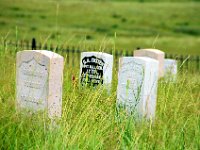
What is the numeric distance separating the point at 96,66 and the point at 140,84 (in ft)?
5.02

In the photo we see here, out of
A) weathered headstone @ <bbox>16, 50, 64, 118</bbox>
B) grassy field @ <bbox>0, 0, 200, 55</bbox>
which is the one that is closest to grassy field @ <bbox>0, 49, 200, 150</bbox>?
weathered headstone @ <bbox>16, 50, 64, 118</bbox>

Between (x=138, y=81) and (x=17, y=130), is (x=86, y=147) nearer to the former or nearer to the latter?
(x=17, y=130)

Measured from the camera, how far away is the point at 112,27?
3850 cm

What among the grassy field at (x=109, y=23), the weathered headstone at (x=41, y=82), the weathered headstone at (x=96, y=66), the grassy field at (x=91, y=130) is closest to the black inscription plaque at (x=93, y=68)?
the weathered headstone at (x=96, y=66)

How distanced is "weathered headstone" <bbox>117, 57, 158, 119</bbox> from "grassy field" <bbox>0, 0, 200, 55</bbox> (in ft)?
62.0

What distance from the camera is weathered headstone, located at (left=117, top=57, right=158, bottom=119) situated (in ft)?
24.5

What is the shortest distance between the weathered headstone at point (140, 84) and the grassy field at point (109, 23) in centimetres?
1891

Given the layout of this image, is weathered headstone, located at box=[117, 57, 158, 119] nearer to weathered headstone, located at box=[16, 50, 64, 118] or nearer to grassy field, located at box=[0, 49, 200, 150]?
grassy field, located at box=[0, 49, 200, 150]

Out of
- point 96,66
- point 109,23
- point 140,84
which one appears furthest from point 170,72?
point 109,23

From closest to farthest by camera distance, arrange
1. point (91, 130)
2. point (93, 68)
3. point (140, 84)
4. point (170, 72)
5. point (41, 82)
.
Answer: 1. point (91, 130)
2. point (41, 82)
3. point (140, 84)
4. point (170, 72)
5. point (93, 68)

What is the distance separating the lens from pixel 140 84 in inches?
296

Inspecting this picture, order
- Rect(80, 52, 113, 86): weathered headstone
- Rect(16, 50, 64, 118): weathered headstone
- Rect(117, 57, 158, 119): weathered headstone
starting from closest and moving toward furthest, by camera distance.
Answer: Rect(16, 50, 64, 118): weathered headstone
Rect(117, 57, 158, 119): weathered headstone
Rect(80, 52, 113, 86): weathered headstone

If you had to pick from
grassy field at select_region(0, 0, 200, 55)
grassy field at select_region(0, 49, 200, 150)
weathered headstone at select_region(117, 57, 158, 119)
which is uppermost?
grassy field at select_region(0, 0, 200, 55)

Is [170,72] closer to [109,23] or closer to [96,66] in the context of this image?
[96,66]
